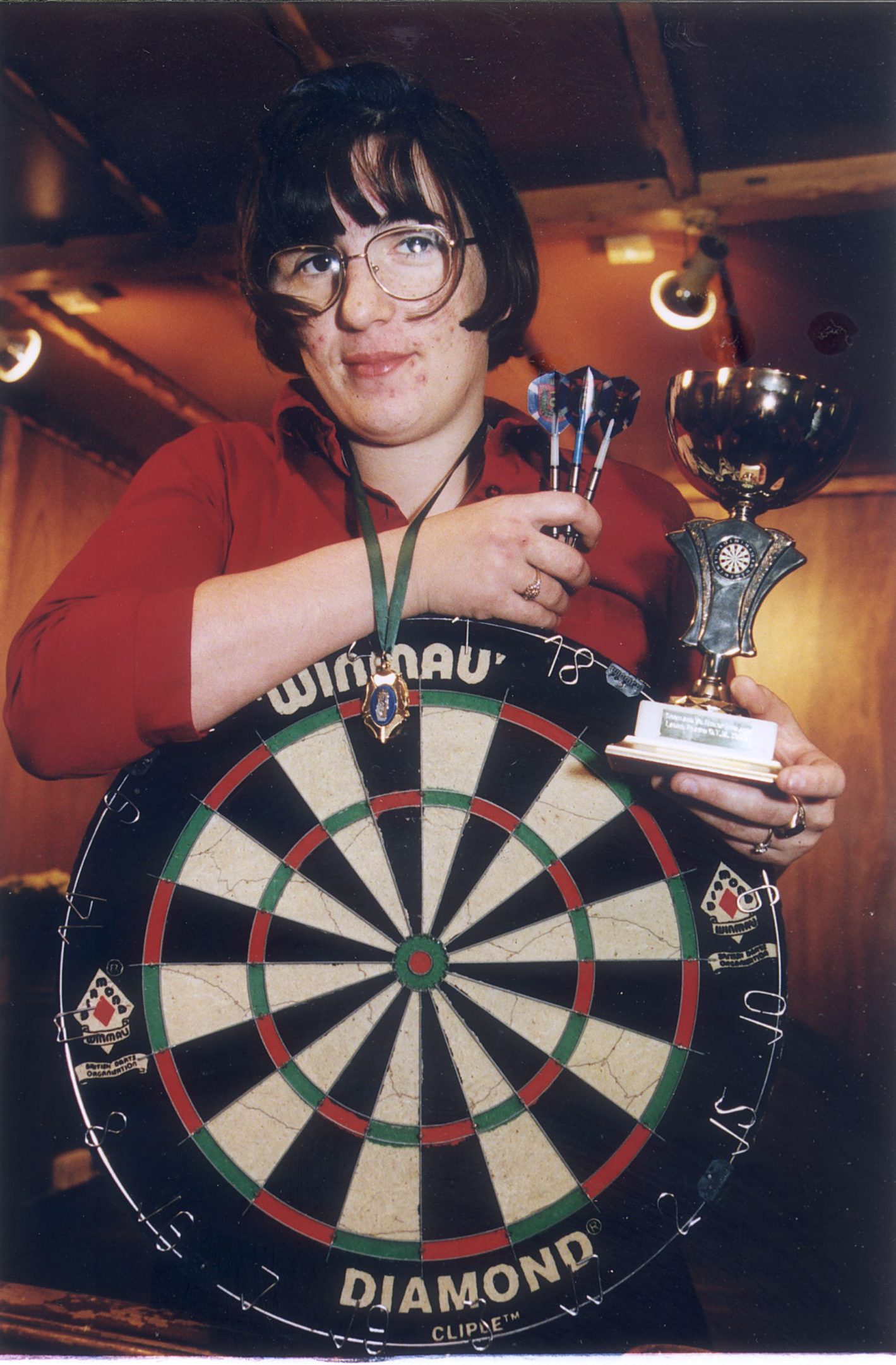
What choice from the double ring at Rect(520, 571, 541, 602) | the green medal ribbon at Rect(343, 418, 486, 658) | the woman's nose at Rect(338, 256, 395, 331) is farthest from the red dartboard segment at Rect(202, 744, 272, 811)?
the woman's nose at Rect(338, 256, 395, 331)

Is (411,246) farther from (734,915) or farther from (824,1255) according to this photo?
(824,1255)

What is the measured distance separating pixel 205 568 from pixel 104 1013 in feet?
2.41

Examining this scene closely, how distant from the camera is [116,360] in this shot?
5.48ft

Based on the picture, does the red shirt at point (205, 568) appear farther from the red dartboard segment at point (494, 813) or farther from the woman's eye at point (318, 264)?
the red dartboard segment at point (494, 813)

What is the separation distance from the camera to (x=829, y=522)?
1558 millimetres

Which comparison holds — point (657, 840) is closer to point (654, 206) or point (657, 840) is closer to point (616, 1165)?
point (616, 1165)

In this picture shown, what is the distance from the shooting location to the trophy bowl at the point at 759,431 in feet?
4.62

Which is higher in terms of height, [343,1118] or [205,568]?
[205,568]

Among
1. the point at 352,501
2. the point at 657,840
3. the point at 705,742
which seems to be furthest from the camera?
the point at 352,501

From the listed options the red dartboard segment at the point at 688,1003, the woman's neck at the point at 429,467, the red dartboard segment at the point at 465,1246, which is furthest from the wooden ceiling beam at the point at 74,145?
the red dartboard segment at the point at 465,1246

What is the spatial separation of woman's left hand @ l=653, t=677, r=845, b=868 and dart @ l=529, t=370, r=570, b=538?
0.42 metres

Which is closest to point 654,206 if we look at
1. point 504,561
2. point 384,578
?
point 504,561

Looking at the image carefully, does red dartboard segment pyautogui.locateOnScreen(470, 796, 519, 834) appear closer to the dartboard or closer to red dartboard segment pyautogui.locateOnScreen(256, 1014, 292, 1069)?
the dartboard

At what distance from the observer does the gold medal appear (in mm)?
1524
